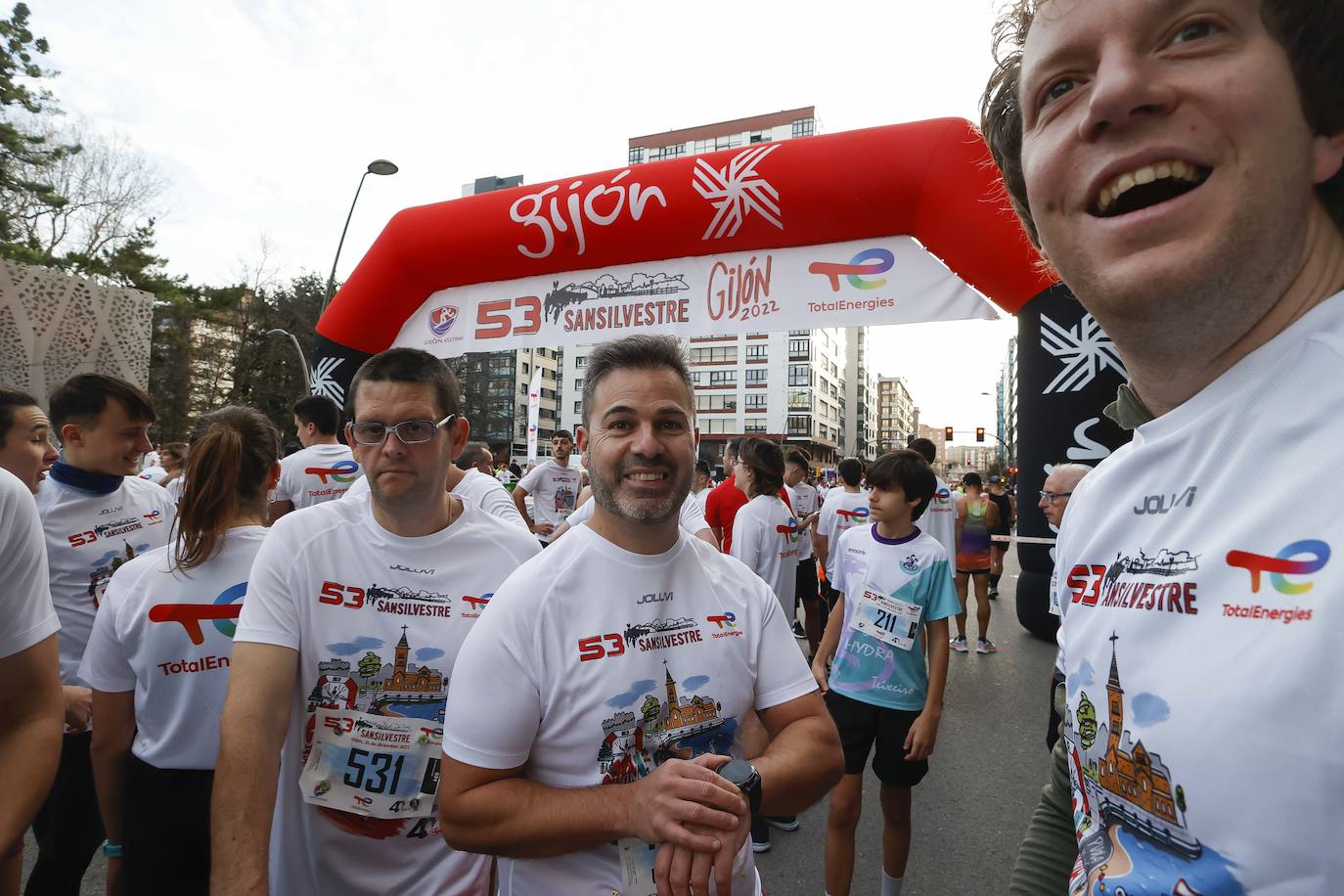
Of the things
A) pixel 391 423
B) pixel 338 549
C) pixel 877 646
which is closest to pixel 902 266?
pixel 877 646

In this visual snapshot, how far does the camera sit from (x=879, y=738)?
3.13 m

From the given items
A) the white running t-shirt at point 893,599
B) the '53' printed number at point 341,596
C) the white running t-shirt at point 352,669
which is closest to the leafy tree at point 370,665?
the white running t-shirt at point 352,669

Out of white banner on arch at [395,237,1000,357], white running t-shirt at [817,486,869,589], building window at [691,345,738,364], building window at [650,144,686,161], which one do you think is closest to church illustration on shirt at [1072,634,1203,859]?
white banner on arch at [395,237,1000,357]

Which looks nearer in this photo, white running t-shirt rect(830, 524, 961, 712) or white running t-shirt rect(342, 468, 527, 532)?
white running t-shirt rect(830, 524, 961, 712)

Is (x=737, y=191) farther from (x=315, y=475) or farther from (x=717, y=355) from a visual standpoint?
(x=717, y=355)

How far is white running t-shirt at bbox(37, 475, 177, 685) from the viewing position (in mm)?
2865

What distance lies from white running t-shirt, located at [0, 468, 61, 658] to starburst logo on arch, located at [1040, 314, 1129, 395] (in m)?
4.77

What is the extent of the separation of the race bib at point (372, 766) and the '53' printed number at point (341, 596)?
0.96 ft

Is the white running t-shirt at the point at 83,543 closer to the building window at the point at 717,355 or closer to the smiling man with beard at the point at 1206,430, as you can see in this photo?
the smiling man with beard at the point at 1206,430

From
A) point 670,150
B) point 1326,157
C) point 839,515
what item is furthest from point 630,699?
point 670,150

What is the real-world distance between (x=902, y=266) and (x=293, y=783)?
4.70 m

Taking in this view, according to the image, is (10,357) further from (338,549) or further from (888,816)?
(888,816)

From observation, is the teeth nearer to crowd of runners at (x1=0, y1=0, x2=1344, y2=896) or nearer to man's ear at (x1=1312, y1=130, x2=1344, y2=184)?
crowd of runners at (x1=0, y1=0, x2=1344, y2=896)

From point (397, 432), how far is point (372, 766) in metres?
1.00
